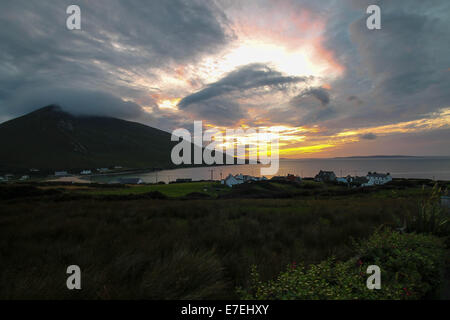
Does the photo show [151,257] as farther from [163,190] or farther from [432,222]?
[163,190]

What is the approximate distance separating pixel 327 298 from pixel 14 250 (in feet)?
20.8

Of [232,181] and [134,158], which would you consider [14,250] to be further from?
[134,158]

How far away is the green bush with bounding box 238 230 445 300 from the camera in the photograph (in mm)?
2676

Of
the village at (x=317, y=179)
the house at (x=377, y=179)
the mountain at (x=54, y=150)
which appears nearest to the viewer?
the village at (x=317, y=179)

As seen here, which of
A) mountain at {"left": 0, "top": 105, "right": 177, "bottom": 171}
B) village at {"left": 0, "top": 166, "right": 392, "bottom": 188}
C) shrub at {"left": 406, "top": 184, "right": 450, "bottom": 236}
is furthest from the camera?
mountain at {"left": 0, "top": 105, "right": 177, "bottom": 171}

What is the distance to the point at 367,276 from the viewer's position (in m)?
3.18

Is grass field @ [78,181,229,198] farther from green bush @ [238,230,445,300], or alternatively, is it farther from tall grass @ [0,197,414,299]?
green bush @ [238,230,445,300]

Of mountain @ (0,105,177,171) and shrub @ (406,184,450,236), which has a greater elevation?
mountain @ (0,105,177,171)

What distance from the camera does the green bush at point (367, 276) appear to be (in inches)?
105

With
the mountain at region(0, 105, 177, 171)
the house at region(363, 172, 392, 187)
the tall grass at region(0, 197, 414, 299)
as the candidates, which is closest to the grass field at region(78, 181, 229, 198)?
the tall grass at region(0, 197, 414, 299)

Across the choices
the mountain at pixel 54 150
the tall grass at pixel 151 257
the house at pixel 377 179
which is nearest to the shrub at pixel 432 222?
the tall grass at pixel 151 257

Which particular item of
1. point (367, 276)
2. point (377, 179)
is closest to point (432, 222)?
point (367, 276)

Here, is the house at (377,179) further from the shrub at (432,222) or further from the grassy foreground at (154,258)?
the grassy foreground at (154,258)
